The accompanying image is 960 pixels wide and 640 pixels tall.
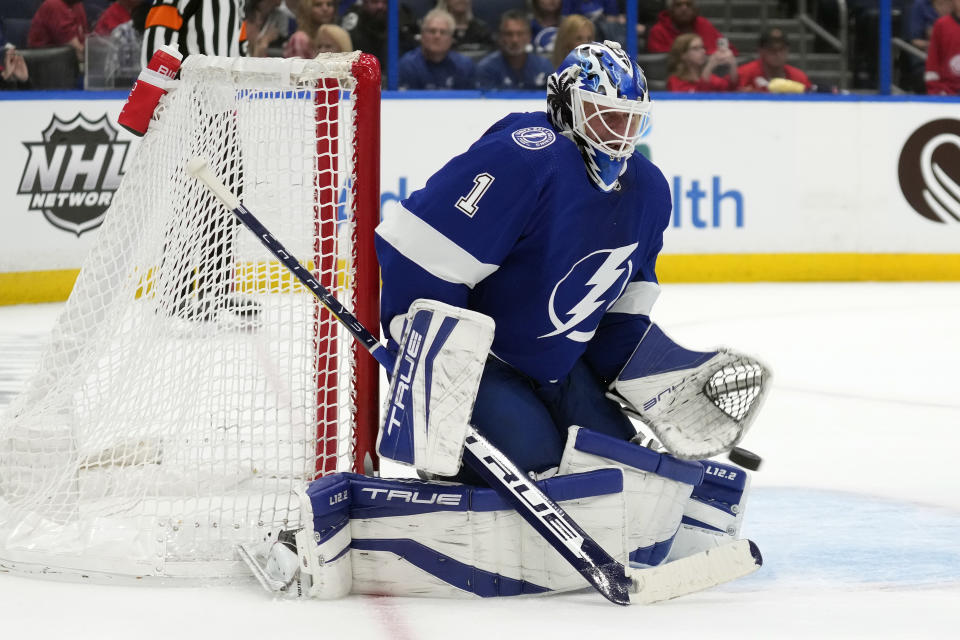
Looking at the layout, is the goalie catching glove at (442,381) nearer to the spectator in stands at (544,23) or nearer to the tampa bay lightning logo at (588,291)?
the tampa bay lightning logo at (588,291)

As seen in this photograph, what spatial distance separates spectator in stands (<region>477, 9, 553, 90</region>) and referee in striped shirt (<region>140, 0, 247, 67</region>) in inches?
78.5

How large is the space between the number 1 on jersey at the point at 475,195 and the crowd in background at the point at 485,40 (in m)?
3.61

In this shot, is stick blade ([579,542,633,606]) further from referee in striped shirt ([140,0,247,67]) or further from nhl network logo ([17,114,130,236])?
nhl network logo ([17,114,130,236])

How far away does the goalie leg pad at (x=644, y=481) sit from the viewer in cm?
191

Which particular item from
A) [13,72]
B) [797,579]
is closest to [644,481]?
[797,579]

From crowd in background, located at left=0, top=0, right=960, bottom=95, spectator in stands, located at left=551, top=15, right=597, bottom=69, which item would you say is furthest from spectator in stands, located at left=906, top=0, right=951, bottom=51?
spectator in stands, located at left=551, top=15, right=597, bottom=69

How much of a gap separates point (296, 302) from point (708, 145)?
4.13m

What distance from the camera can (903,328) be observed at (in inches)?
188

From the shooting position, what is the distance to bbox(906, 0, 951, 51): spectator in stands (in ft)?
21.0

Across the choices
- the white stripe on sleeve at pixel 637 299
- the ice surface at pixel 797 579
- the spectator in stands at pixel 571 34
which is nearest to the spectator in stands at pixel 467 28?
the spectator in stands at pixel 571 34

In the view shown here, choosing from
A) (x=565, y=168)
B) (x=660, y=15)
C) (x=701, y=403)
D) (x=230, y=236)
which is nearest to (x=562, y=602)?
(x=701, y=403)

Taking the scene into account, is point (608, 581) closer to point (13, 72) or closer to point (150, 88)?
point (150, 88)

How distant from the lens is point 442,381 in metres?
1.79

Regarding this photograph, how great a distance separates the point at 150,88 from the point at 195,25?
2.10 m
